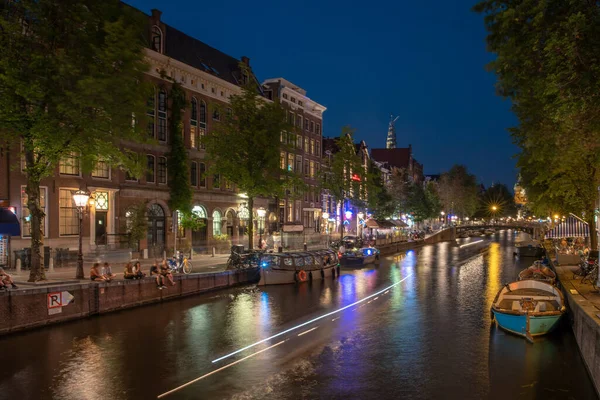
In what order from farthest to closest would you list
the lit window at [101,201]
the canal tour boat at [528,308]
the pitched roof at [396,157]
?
the pitched roof at [396,157] < the lit window at [101,201] < the canal tour boat at [528,308]

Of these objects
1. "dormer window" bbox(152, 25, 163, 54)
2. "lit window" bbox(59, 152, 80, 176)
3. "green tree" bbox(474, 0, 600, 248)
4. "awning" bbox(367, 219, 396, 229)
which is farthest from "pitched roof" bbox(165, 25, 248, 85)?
"green tree" bbox(474, 0, 600, 248)

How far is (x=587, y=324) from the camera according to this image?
1593 cm

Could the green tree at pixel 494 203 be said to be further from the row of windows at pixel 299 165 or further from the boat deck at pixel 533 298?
the boat deck at pixel 533 298

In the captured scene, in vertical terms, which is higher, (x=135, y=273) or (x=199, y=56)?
(x=199, y=56)

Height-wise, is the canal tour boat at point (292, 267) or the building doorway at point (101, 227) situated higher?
the building doorway at point (101, 227)

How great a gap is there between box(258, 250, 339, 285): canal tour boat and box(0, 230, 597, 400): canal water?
5568 millimetres

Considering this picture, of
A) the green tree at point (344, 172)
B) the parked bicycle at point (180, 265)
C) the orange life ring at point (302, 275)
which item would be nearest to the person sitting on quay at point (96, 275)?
the parked bicycle at point (180, 265)

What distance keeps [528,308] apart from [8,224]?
2731cm

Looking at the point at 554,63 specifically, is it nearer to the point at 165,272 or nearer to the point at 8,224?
the point at 165,272

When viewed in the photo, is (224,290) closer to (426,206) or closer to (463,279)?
(463,279)

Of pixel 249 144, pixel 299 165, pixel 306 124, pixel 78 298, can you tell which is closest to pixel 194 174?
pixel 249 144

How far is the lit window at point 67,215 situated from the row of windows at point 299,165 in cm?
3271

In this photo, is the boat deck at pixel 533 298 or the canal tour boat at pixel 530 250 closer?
the boat deck at pixel 533 298

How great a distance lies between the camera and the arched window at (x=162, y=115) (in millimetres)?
47344
